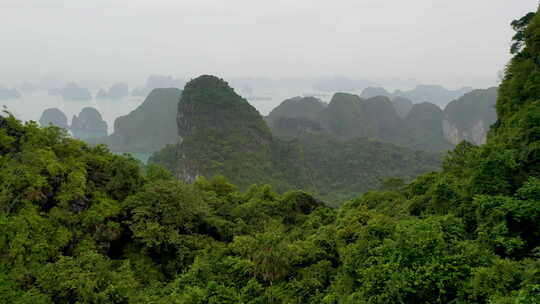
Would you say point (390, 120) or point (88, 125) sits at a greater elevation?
point (88, 125)

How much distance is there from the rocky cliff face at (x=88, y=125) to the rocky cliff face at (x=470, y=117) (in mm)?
82074

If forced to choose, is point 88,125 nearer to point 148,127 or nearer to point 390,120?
point 148,127

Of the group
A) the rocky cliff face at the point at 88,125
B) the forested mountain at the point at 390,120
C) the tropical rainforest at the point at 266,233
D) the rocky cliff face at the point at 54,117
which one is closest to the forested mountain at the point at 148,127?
the rocky cliff face at the point at 88,125

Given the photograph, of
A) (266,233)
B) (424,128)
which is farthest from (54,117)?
(266,233)

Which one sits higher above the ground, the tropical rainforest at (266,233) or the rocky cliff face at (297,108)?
the rocky cliff face at (297,108)

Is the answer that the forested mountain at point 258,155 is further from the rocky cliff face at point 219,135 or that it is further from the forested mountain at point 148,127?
the forested mountain at point 148,127

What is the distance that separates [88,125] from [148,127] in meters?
25.3

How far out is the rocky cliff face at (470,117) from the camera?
188 ft

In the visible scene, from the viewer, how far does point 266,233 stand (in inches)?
291

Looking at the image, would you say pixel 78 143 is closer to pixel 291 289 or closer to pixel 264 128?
pixel 291 289

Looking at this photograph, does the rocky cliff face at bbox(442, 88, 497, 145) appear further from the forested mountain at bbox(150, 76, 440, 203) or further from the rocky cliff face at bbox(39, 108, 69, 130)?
the rocky cliff face at bbox(39, 108, 69, 130)

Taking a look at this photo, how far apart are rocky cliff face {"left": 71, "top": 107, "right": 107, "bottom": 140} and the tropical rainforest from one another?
84.2 meters

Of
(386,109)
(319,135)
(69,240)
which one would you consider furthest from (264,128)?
(386,109)

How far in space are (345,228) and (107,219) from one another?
254 inches
